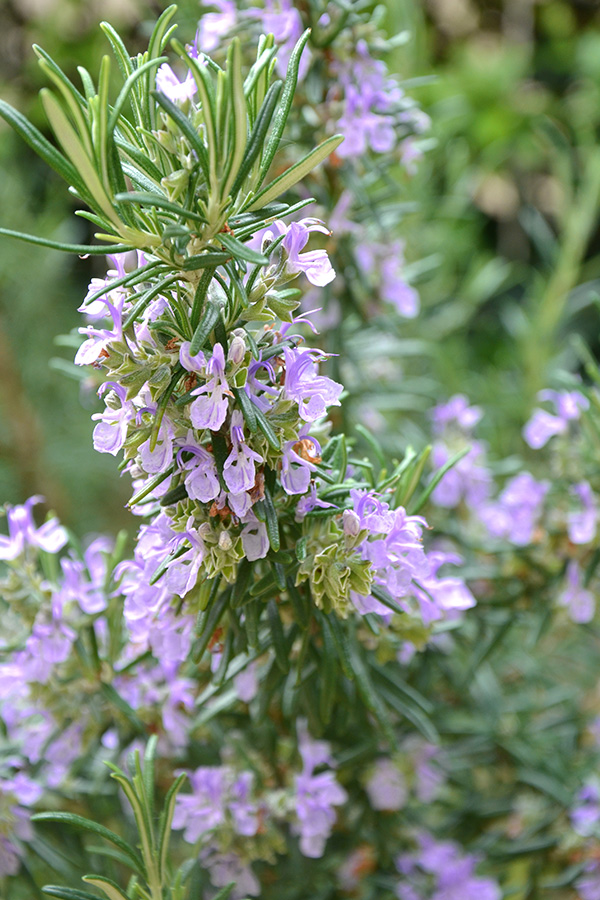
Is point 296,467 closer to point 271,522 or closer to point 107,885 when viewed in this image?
point 271,522

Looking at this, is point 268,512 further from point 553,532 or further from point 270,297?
point 553,532

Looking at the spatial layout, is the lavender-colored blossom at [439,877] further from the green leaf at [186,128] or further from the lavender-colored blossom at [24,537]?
the green leaf at [186,128]

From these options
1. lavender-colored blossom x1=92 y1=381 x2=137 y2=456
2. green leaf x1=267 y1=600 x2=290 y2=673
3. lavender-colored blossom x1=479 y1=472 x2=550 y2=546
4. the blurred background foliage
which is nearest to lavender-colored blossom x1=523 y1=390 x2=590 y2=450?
lavender-colored blossom x1=479 y1=472 x2=550 y2=546

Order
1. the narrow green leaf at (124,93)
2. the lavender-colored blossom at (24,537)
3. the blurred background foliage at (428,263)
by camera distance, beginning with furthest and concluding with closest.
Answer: the blurred background foliage at (428,263)
the lavender-colored blossom at (24,537)
the narrow green leaf at (124,93)

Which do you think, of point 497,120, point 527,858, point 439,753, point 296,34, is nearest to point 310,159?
point 296,34

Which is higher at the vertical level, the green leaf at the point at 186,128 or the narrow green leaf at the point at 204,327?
the green leaf at the point at 186,128

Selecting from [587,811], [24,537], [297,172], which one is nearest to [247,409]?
[297,172]

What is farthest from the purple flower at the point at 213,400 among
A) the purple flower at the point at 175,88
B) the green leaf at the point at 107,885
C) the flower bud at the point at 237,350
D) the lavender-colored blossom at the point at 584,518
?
the lavender-colored blossom at the point at 584,518
